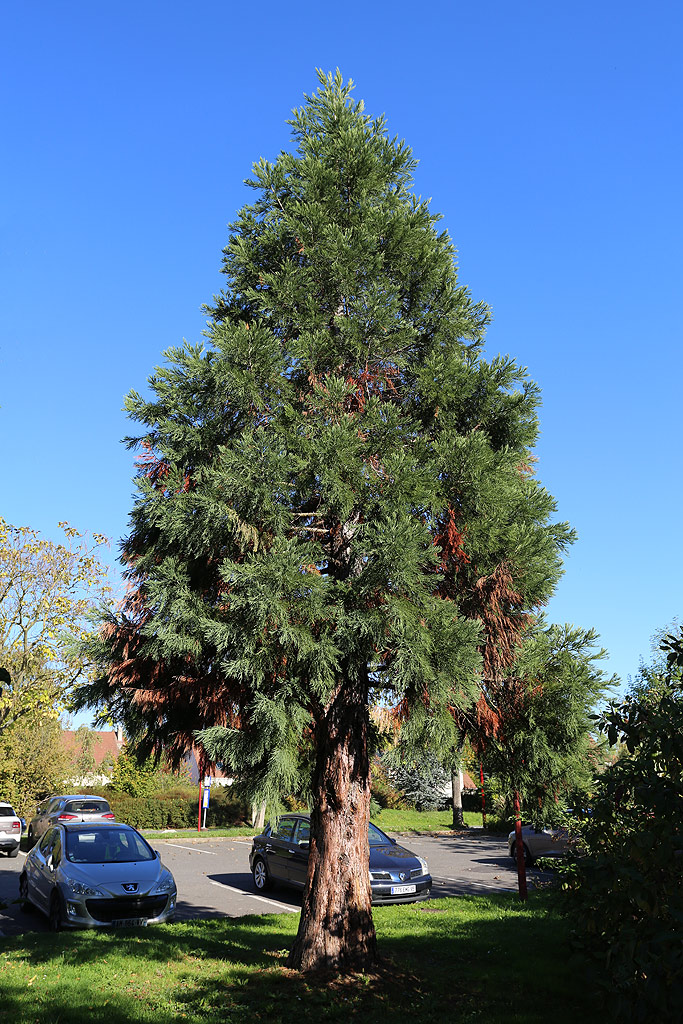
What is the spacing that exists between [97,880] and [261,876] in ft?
17.4

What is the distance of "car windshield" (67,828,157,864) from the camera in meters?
11.6

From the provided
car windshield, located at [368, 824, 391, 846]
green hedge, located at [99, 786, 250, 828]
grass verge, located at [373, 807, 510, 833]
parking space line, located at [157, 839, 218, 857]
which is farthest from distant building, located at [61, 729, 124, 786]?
car windshield, located at [368, 824, 391, 846]

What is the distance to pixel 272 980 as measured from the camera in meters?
7.23

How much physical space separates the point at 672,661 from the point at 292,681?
10.8 ft

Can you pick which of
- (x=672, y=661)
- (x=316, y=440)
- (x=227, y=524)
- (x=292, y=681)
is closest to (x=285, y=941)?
(x=292, y=681)

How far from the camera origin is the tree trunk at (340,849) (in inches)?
293

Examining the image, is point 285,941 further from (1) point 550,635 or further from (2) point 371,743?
(1) point 550,635

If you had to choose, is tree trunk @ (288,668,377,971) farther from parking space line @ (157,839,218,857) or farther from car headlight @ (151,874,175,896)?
parking space line @ (157,839,218,857)

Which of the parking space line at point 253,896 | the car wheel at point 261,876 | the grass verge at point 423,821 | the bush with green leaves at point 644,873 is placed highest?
the bush with green leaves at point 644,873

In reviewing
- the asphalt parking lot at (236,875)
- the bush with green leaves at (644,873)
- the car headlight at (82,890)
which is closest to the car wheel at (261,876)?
the asphalt parking lot at (236,875)

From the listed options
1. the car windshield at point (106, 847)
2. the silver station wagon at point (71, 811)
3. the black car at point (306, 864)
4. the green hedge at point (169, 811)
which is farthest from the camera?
the green hedge at point (169, 811)

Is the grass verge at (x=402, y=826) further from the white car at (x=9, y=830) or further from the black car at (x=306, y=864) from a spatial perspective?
the black car at (x=306, y=864)

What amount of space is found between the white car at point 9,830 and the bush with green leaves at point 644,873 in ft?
70.2

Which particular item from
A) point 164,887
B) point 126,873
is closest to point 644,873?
point 164,887
